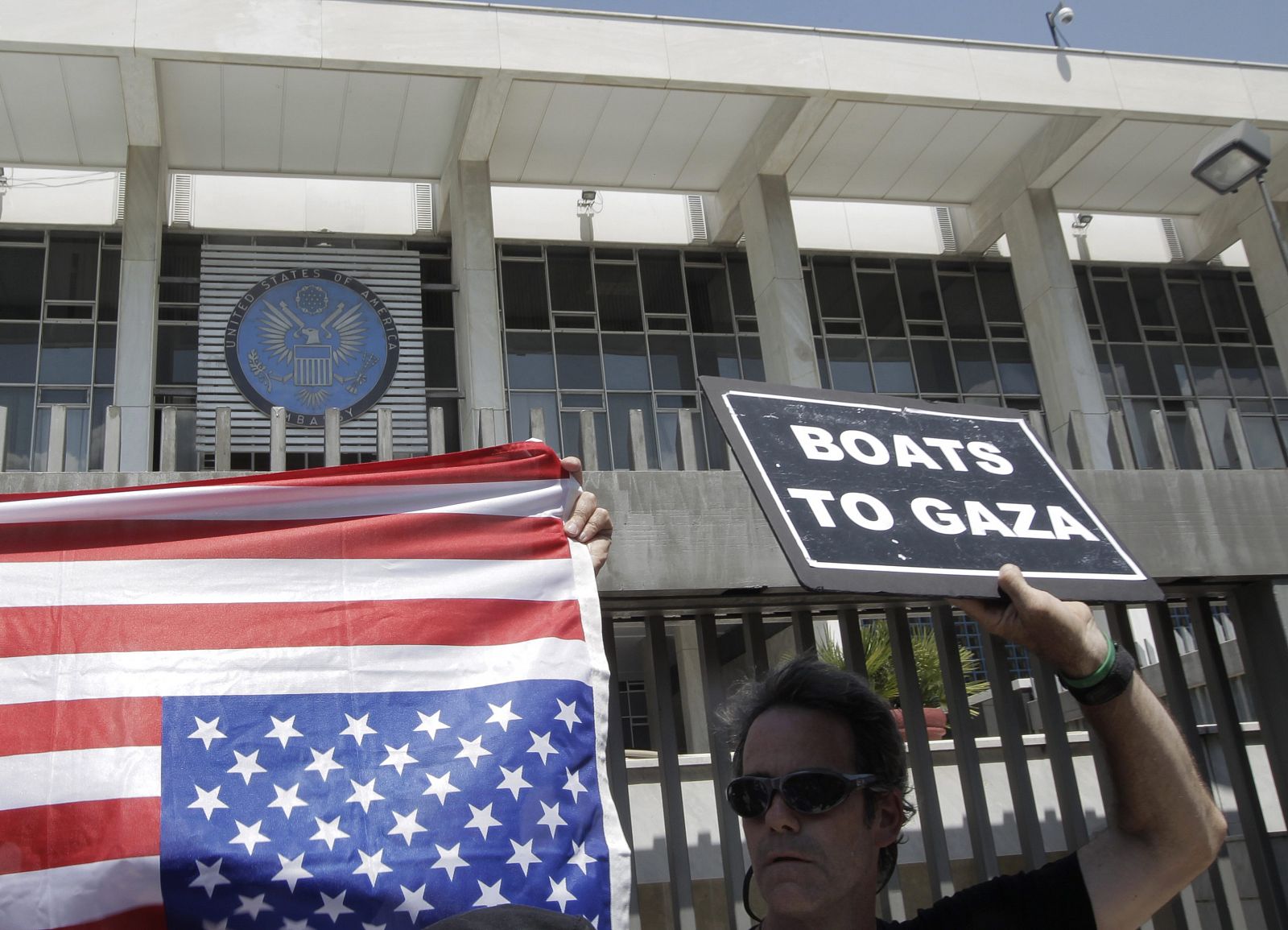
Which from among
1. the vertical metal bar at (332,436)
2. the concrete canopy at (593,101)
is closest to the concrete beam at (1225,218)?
the concrete canopy at (593,101)

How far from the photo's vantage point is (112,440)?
5434 mm

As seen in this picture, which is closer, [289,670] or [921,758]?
[289,670]

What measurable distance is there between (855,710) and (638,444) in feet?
9.95

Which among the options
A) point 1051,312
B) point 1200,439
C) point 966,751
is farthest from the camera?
point 1051,312

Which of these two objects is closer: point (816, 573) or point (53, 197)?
point (816, 573)

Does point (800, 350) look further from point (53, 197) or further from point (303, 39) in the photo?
point (53, 197)

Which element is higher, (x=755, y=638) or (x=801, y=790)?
(x=755, y=638)

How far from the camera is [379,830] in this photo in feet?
11.2

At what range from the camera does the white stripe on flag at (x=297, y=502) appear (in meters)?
3.73

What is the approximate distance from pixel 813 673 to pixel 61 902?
2017 millimetres

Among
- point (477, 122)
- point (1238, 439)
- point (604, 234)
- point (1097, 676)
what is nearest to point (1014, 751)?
point (1238, 439)

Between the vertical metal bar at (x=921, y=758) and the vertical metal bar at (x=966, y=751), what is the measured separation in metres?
0.13

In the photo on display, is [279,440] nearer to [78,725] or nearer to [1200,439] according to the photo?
[78,725]

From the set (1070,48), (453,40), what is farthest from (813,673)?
(1070,48)
